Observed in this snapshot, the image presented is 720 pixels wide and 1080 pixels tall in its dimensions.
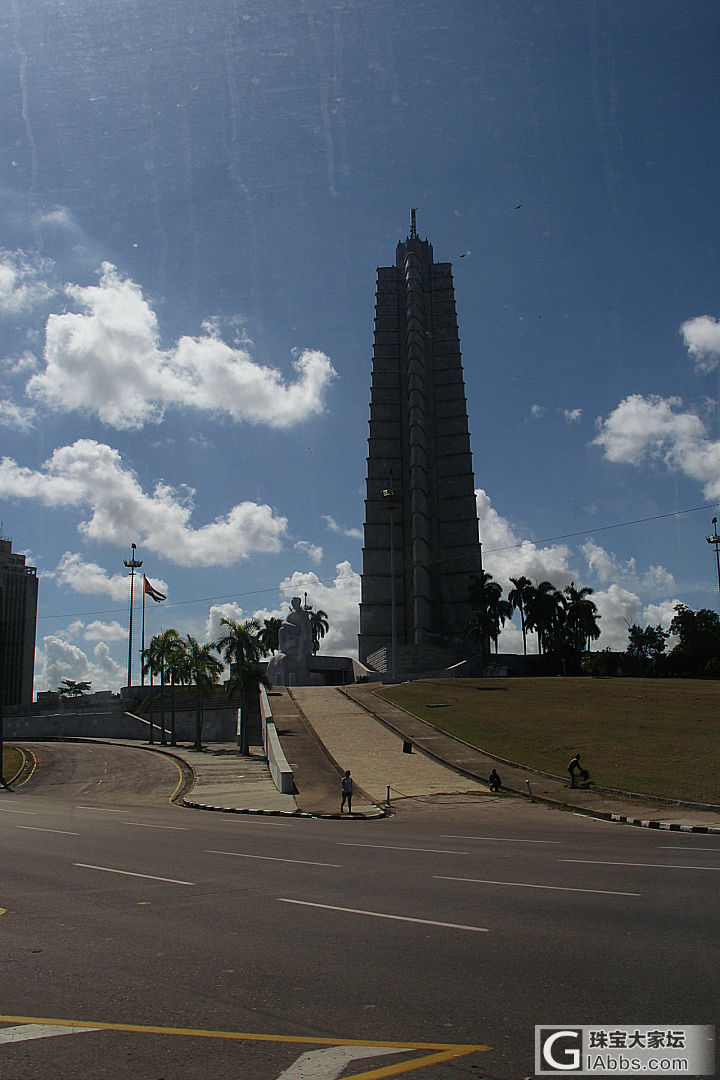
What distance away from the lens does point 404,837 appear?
18.2 metres

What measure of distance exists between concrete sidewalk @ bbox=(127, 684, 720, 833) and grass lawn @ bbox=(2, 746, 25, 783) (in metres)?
9.54

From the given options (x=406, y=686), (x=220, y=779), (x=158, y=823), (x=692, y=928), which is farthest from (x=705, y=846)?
(x=406, y=686)

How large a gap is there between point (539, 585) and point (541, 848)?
86.0 m

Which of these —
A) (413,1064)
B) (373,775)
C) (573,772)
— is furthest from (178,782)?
(413,1064)

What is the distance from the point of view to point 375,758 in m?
35.8

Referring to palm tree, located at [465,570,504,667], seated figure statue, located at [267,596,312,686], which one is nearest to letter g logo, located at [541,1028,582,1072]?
seated figure statue, located at [267,596,312,686]

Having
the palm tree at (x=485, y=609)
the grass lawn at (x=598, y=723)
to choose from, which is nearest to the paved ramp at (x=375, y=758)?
the grass lawn at (x=598, y=723)

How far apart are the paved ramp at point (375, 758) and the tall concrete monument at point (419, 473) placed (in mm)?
49766

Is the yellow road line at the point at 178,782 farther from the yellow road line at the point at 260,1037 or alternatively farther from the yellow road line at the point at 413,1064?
the yellow road line at the point at 413,1064

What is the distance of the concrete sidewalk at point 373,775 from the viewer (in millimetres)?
23875

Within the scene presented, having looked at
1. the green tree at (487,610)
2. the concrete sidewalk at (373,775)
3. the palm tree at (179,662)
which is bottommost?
the concrete sidewalk at (373,775)

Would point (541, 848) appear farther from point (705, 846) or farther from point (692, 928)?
point (692, 928)

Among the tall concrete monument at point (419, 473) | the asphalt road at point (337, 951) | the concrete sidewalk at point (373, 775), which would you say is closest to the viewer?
the asphalt road at point (337, 951)

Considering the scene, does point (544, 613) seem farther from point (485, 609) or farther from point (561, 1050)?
point (561, 1050)
